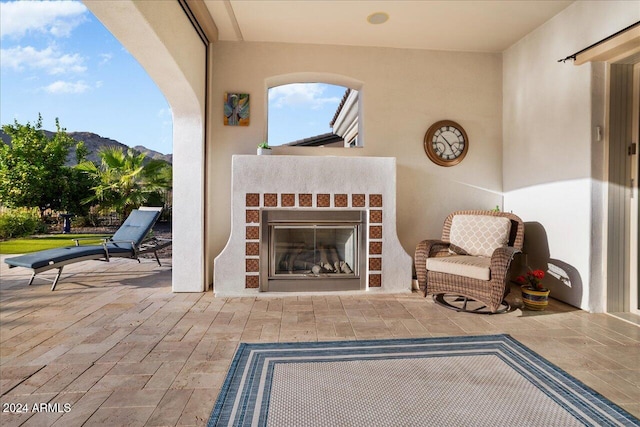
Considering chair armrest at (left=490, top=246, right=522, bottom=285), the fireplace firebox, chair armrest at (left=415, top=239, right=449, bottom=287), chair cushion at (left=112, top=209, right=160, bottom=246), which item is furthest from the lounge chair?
chair armrest at (left=490, top=246, right=522, bottom=285)

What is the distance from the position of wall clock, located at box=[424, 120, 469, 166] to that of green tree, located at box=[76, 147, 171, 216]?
4.61m

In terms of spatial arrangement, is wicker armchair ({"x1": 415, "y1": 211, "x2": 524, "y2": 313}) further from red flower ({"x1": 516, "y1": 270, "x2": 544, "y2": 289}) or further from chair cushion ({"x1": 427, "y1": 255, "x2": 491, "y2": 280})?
red flower ({"x1": 516, "y1": 270, "x2": 544, "y2": 289})

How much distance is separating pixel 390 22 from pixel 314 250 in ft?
8.30

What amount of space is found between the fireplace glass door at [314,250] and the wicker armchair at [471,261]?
2.49 ft

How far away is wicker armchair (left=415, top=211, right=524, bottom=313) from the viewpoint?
2.91 m

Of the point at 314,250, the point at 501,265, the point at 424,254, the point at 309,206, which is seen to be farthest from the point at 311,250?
the point at 501,265

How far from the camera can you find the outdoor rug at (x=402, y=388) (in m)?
1.53

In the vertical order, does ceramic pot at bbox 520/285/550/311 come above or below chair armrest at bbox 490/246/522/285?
below

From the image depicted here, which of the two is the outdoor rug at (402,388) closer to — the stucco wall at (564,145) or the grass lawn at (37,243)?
the stucco wall at (564,145)

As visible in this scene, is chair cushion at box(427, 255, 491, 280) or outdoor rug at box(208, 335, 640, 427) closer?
outdoor rug at box(208, 335, 640, 427)

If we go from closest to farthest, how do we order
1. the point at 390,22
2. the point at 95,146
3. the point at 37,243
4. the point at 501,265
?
the point at 501,265 < the point at 390,22 < the point at 37,243 < the point at 95,146

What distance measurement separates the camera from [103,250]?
4086 millimetres

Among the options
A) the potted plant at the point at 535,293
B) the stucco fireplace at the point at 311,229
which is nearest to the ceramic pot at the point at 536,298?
the potted plant at the point at 535,293

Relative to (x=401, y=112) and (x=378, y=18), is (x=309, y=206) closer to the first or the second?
(x=401, y=112)
